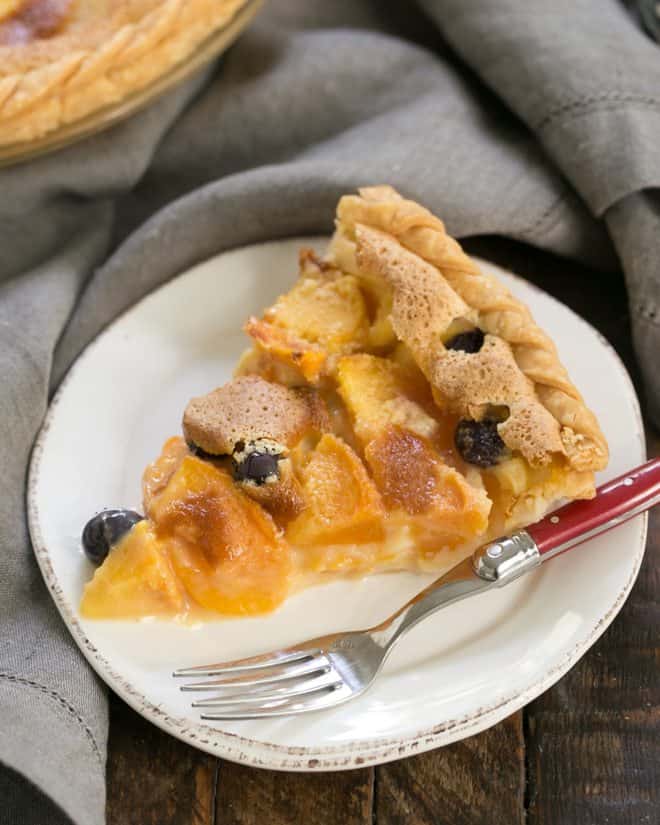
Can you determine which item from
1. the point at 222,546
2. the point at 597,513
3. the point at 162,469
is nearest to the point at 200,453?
the point at 162,469

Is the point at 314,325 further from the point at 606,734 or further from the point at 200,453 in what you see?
the point at 606,734

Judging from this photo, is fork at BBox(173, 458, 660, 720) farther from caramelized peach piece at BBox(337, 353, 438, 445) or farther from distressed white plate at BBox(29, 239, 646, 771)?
caramelized peach piece at BBox(337, 353, 438, 445)

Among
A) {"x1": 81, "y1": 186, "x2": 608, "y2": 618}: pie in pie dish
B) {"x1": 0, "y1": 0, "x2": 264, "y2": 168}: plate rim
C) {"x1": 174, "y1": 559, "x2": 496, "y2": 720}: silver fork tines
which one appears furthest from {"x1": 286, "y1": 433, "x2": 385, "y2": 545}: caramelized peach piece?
{"x1": 0, "y1": 0, "x2": 264, "y2": 168}: plate rim

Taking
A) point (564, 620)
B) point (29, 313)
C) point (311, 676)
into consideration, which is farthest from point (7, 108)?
point (564, 620)

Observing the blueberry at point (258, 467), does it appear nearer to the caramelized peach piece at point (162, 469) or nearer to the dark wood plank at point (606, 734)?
the caramelized peach piece at point (162, 469)

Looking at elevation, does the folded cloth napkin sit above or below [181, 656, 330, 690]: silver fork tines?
above
